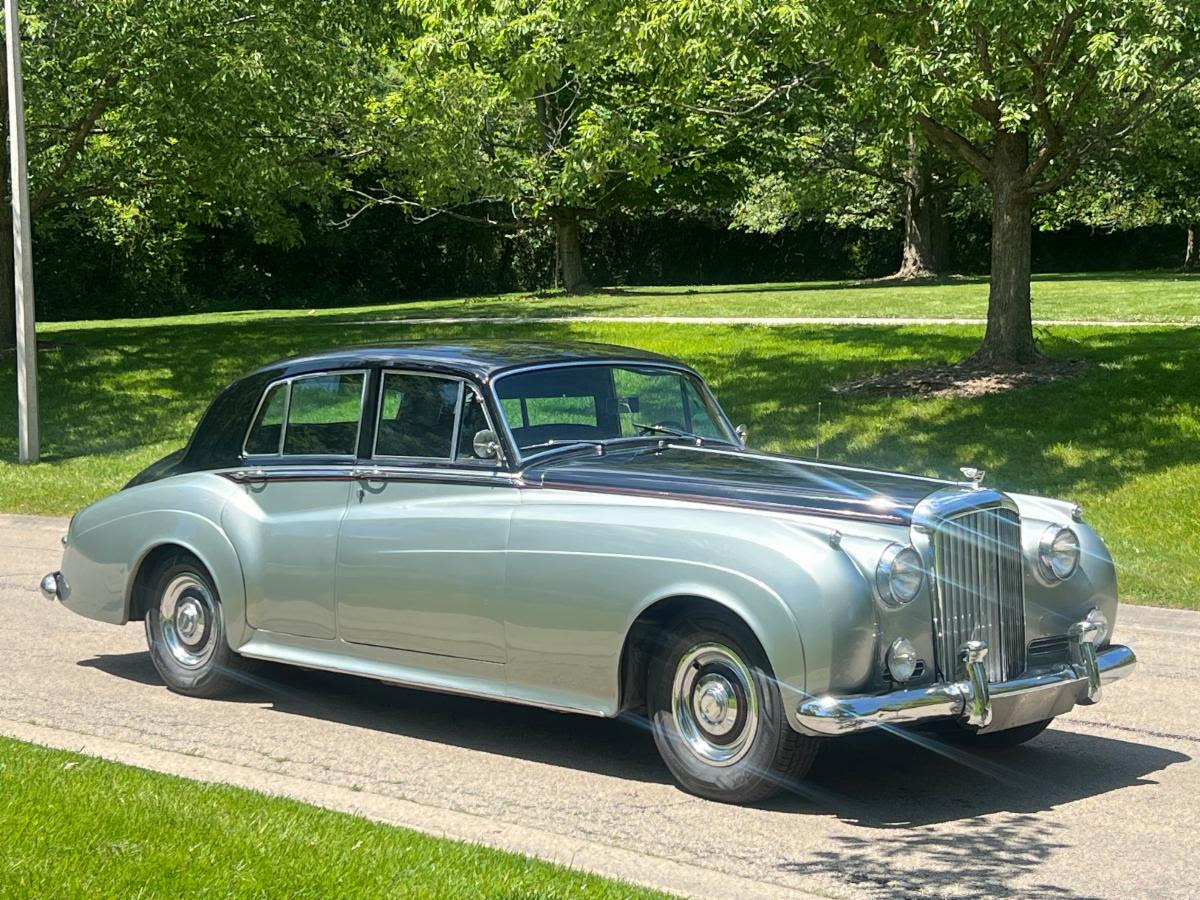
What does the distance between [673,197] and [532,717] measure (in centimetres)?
3429

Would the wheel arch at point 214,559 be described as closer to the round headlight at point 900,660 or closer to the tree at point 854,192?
the round headlight at point 900,660

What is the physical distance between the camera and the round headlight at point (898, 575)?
19.9 feet

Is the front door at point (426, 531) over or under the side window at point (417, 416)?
under

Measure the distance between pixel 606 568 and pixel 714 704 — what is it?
70cm

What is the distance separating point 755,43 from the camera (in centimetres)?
1633

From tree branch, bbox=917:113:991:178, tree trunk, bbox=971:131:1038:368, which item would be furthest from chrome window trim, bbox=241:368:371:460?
tree trunk, bbox=971:131:1038:368

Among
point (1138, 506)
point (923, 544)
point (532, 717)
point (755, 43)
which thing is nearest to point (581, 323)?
point (755, 43)

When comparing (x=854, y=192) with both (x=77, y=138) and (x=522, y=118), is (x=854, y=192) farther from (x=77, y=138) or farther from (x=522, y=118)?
(x=77, y=138)

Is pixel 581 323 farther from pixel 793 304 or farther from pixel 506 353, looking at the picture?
pixel 506 353

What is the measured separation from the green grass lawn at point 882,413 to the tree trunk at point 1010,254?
0.95 m

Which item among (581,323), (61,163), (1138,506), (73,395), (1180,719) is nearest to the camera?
(1180,719)

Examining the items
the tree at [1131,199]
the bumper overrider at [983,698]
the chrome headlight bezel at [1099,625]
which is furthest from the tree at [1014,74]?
the tree at [1131,199]

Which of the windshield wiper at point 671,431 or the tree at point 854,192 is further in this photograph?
the tree at point 854,192

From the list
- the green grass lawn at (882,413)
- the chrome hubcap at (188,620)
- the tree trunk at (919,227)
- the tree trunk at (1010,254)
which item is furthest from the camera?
the tree trunk at (919,227)
